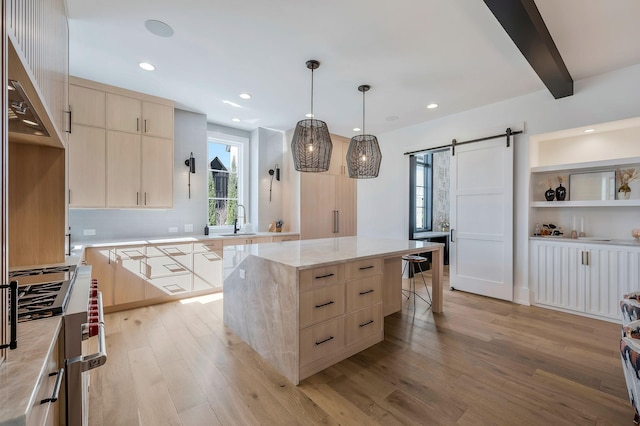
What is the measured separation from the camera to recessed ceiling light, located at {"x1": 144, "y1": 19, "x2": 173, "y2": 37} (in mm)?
2321

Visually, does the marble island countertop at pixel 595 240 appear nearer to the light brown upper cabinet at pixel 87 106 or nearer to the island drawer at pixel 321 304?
the island drawer at pixel 321 304

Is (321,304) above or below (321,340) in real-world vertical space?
above

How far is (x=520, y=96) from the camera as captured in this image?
371 cm

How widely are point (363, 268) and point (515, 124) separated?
10.1 ft

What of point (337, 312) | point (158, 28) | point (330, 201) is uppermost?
point (158, 28)

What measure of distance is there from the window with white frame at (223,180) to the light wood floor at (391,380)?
7.45 ft

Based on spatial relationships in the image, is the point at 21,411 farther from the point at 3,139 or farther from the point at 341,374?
the point at 341,374

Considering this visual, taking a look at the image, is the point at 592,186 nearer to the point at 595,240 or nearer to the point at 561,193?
the point at 561,193

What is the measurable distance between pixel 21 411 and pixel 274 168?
16.6 feet

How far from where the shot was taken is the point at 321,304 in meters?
2.17

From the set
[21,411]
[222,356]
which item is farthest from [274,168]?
[21,411]

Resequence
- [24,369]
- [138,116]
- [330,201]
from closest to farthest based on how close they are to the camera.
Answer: [24,369] < [138,116] < [330,201]

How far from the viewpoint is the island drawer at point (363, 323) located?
2408 mm

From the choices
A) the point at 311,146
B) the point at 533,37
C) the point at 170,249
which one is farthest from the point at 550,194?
the point at 170,249
